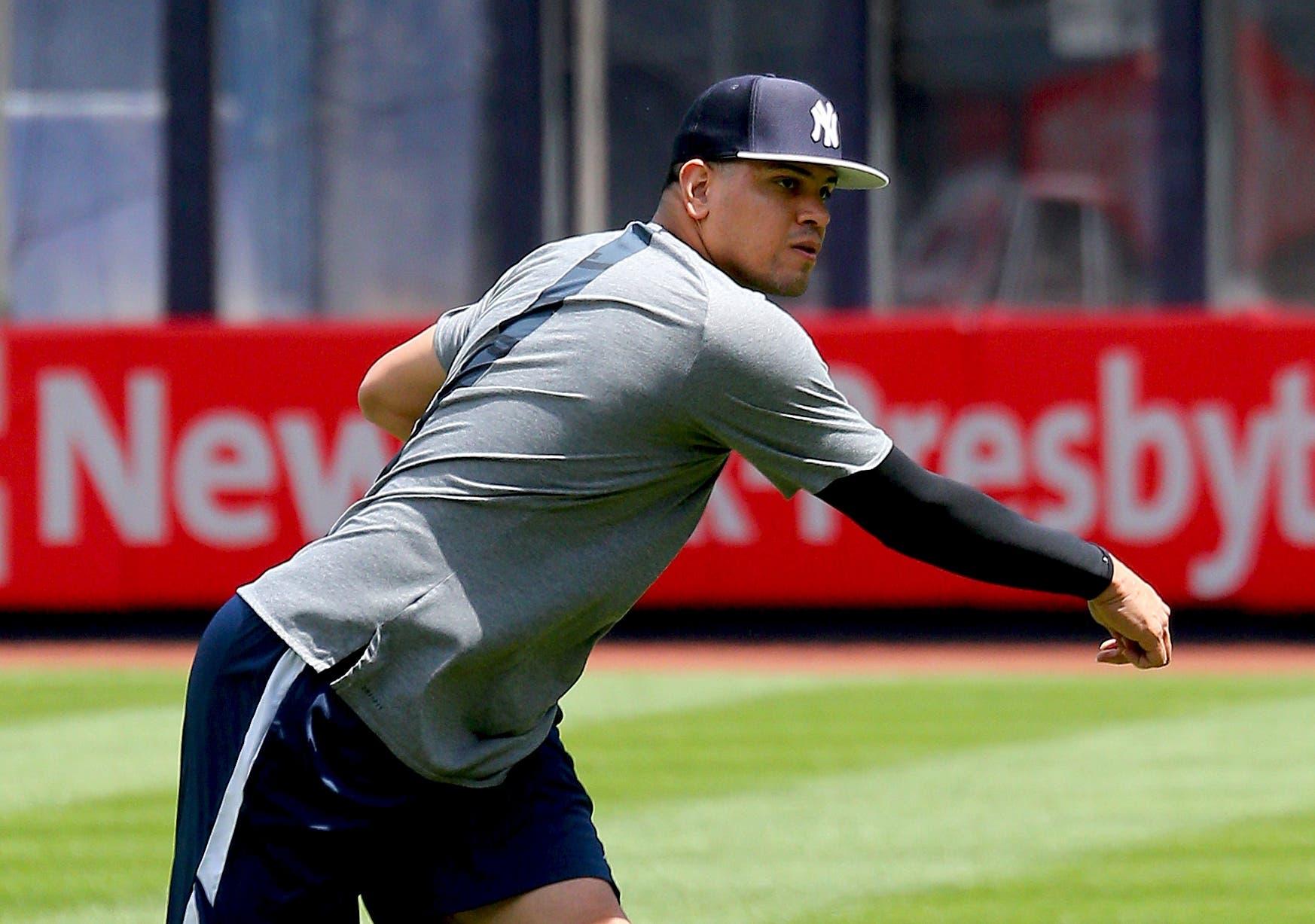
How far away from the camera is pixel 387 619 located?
350 centimetres

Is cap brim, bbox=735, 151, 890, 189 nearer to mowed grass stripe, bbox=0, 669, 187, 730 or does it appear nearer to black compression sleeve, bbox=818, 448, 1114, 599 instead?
black compression sleeve, bbox=818, 448, 1114, 599

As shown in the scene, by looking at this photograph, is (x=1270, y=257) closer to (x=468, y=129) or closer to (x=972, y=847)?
→ (x=468, y=129)

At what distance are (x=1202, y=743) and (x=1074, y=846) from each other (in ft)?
7.72

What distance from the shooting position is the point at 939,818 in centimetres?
720

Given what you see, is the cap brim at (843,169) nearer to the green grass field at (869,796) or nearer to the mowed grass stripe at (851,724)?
the green grass field at (869,796)

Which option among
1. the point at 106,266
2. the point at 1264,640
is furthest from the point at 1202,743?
the point at 106,266

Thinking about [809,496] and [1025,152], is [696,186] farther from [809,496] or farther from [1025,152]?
[1025,152]

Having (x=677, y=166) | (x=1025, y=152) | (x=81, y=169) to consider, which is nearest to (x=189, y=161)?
(x=81, y=169)

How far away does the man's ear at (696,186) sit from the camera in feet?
11.8

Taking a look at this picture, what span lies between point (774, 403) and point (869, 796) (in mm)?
4378

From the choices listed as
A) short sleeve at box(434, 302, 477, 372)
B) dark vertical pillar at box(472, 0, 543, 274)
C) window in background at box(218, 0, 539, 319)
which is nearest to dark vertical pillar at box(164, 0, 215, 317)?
window in background at box(218, 0, 539, 319)

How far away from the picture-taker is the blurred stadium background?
23.5 feet

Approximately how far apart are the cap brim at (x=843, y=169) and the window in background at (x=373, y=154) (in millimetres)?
14258

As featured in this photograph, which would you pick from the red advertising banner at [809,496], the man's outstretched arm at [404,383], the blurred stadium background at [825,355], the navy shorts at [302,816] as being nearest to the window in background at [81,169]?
the blurred stadium background at [825,355]
